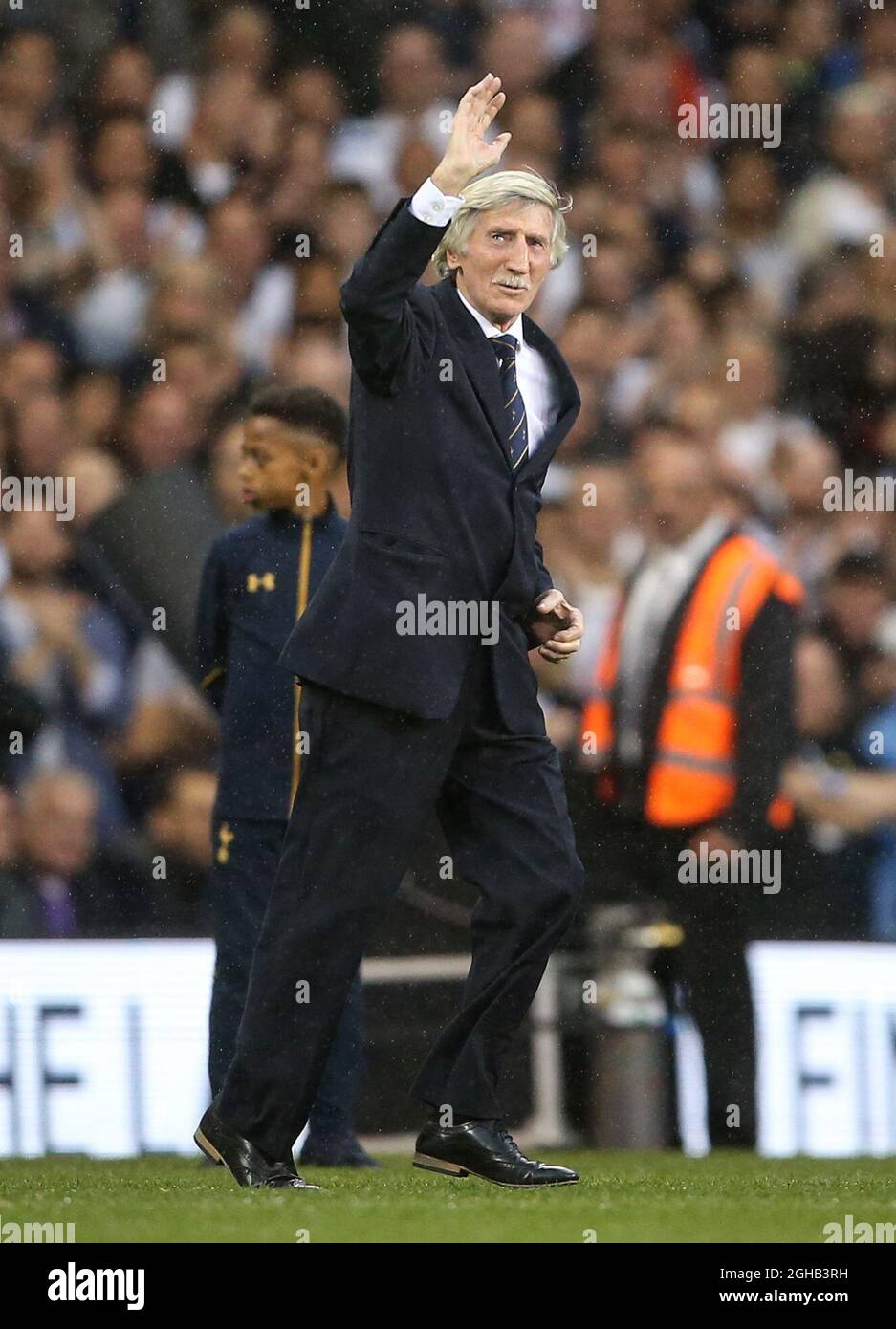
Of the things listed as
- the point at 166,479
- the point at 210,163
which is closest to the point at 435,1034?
the point at 166,479

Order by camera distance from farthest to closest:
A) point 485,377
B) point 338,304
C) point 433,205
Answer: point 338,304 < point 485,377 < point 433,205

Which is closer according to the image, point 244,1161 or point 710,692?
point 244,1161

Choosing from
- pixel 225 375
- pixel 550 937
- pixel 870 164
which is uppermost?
pixel 870 164

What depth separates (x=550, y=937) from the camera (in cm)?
450

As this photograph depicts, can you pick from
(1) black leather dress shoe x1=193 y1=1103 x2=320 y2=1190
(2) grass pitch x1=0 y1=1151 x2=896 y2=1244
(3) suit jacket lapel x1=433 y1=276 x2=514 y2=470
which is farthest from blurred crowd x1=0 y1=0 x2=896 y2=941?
(3) suit jacket lapel x1=433 y1=276 x2=514 y2=470

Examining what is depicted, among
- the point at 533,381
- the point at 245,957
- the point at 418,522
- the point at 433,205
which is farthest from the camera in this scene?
the point at 245,957

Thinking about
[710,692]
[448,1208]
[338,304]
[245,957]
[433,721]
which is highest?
[338,304]

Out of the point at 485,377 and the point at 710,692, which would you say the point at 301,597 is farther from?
the point at 485,377

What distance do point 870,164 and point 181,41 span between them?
90.4 inches

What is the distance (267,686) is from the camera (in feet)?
19.8

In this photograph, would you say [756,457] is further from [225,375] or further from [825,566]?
[225,375]

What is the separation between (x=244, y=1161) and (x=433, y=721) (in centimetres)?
88

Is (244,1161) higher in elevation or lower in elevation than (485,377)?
lower

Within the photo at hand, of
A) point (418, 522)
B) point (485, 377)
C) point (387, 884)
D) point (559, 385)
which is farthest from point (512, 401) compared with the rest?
point (387, 884)
